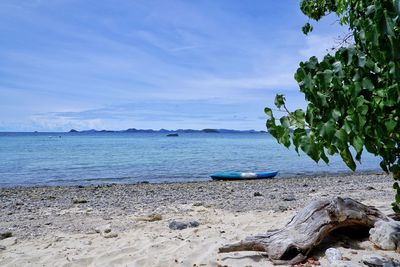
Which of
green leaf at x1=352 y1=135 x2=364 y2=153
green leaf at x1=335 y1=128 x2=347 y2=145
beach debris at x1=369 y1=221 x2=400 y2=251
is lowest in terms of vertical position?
beach debris at x1=369 y1=221 x2=400 y2=251

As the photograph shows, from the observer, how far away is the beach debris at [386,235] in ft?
19.4

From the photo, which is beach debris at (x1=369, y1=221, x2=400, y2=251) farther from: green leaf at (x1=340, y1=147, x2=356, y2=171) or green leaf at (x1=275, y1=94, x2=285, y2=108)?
green leaf at (x1=275, y1=94, x2=285, y2=108)

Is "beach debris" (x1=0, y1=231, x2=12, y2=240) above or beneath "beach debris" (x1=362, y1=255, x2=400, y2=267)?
beneath

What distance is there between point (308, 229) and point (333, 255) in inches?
21.2

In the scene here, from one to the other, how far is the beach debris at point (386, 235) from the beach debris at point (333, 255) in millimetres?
728

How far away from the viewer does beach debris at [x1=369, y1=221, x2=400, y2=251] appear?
5.91m

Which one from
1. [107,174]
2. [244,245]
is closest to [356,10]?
[244,245]

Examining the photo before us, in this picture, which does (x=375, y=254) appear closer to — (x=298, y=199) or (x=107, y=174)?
(x=298, y=199)

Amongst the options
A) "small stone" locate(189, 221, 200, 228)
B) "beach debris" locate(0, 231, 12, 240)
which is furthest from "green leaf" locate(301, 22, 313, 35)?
"beach debris" locate(0, 231, 12, 240)

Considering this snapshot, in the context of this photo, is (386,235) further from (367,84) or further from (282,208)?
(282,208)

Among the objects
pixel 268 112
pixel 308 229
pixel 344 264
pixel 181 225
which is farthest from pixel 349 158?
pixel 181 225

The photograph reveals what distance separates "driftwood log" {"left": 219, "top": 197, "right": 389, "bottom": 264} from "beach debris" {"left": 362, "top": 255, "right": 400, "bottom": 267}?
2.49 ft

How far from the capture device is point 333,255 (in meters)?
5.64

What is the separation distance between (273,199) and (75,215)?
632cm
